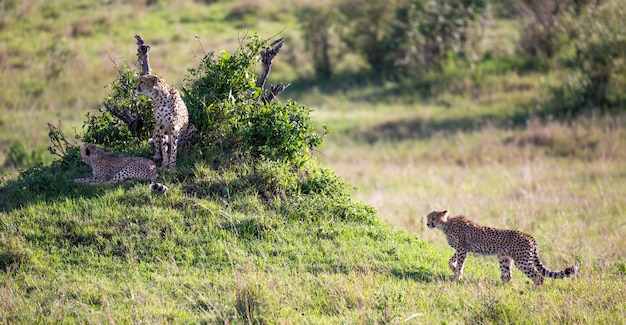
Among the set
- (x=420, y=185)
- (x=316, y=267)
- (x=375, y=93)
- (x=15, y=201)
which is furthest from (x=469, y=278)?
(x=375, y=93)

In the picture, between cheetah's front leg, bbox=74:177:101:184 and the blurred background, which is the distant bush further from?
cheetah's front leg, bbox=74:177:101:184

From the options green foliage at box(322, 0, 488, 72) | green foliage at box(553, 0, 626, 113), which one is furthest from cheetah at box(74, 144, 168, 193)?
green foliage at box(322, 0, 488, 72)

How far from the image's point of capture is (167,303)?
7.52m

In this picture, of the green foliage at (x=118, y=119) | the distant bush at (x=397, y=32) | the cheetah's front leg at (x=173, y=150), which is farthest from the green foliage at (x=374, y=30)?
the cheetah's front leg at (x=173, y=150)

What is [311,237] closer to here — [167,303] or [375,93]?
[167,303]

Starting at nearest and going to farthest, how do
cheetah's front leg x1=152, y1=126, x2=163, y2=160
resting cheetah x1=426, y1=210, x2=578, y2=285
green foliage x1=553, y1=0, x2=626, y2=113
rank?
resting cheetah x1=426, y1=210, x2=578, y2=285 < cheetah's front leg x1=152, y1=126, x2=163, y2=160 < green foliage x1=553, y1=0, x2=626, y2=113

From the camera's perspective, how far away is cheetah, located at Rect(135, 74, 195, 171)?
9430 mm

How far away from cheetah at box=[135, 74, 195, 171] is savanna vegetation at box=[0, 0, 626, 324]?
0.36 metres

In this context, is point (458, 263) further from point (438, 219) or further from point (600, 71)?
point (600, 71)

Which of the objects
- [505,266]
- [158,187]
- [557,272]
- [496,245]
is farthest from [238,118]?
[557,272]

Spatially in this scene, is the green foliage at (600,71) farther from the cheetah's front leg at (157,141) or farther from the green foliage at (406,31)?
the cheetah's front leg at (157,141)

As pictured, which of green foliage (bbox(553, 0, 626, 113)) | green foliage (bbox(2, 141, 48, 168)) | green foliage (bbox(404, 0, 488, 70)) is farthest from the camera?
green foliage (bbox(404, 0, 488, 70))

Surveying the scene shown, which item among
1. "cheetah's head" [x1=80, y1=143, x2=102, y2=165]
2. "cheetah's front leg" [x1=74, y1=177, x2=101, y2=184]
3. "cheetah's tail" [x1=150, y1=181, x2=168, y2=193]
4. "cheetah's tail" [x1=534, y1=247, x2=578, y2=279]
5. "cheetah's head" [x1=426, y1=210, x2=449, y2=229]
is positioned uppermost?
"cheetah's head" [x1=80, y1=143, x2=102, y2=165]

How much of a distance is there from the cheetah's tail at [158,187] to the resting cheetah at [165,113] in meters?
0.55
